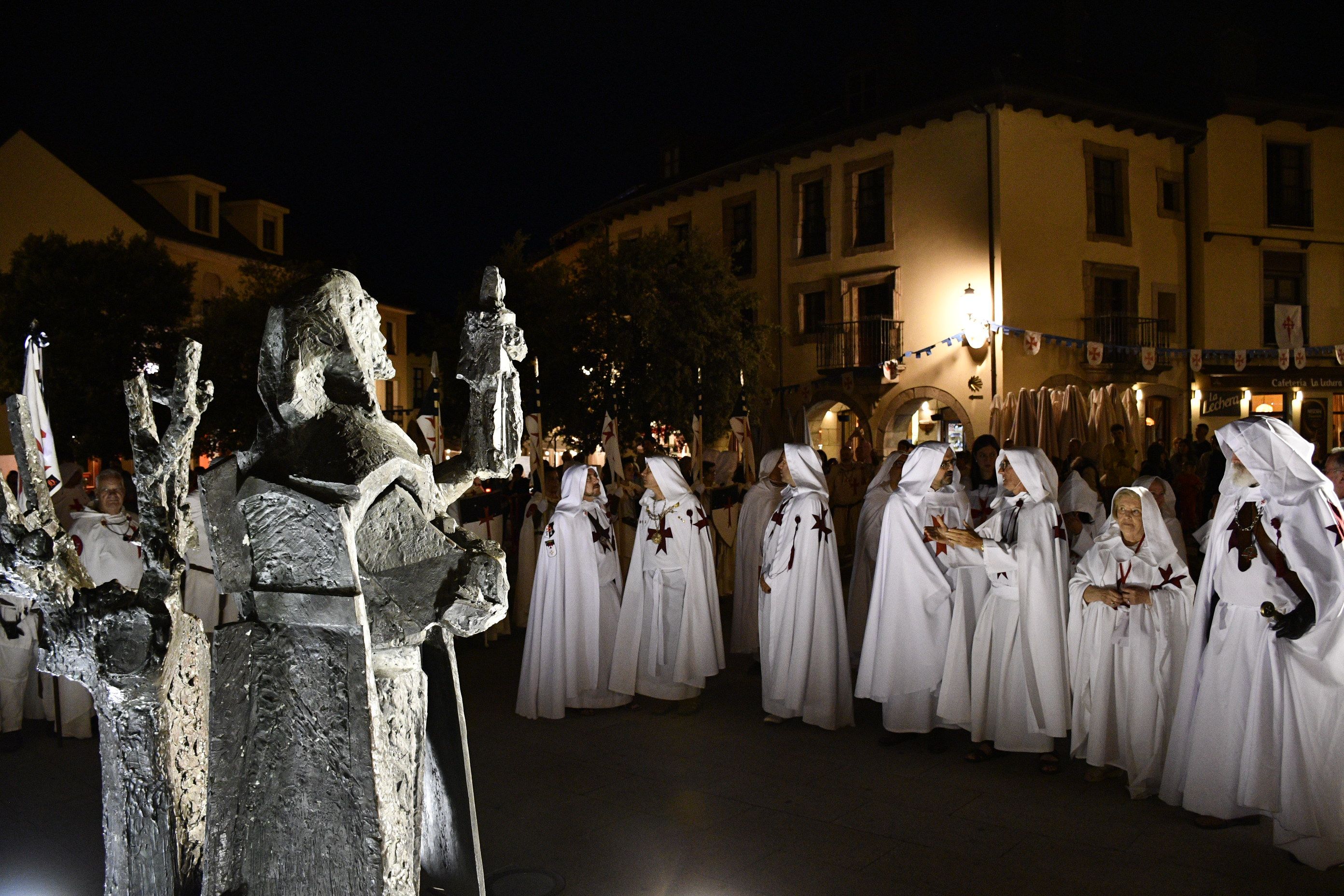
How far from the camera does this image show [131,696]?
10.6ft

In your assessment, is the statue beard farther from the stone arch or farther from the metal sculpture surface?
the stone arch

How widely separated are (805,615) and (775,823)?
233cm

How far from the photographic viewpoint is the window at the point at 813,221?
2472 centimetres

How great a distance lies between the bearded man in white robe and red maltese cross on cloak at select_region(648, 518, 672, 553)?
386 centimetres

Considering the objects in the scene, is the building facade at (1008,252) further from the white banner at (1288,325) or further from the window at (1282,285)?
the white banner at (1288,325)

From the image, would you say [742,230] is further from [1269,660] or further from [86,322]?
[1269,660]

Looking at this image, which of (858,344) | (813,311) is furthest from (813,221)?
(858,344)

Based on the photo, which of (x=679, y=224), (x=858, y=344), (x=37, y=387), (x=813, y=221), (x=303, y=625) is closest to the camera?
(x=303, y=625)

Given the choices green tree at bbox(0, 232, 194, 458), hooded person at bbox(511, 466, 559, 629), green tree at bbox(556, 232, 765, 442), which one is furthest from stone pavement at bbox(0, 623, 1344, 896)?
green tree at bbox(0, 232, 194, 458)

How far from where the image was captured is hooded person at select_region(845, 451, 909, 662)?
9.70 meters

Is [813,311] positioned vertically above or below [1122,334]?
above

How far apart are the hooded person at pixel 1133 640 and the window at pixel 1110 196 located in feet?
60.0

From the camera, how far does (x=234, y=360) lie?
1031 inches

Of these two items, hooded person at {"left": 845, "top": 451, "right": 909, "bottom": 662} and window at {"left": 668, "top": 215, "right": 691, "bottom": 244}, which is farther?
window at {"left": 668, "top": 215, "right": 691, "bottom": 244}
